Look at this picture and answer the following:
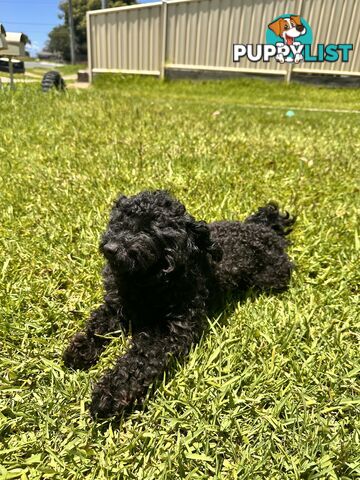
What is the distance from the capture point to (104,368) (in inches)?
96.7

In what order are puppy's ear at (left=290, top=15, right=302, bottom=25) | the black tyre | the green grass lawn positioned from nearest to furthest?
1. the green grass lawn
2. the black tyre
3. puppy's ear at (left=290, top=15, right=302, bottom=25)

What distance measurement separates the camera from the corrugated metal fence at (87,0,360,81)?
14125 millimetres

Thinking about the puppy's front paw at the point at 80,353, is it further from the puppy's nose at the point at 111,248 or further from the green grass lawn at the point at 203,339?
the puppy's nose at the point at 111,248

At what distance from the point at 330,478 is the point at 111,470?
1060 millimetres

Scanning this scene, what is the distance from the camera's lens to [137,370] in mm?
2242

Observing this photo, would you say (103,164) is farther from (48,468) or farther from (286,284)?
(48,468)

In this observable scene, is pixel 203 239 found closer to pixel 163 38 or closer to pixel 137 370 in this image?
pixel 137 370

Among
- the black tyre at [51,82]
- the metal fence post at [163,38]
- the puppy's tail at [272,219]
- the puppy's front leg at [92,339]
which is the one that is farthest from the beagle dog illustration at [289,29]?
the puppy's front leg at [92,339]

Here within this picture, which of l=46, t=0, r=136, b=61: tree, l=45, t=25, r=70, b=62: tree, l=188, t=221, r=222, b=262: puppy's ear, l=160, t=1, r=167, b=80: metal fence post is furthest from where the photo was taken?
l=45, t=25, r=70, b=62: tree

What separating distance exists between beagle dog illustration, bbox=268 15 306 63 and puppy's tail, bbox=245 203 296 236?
13368 mm

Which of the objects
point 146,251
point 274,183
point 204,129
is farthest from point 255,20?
point 146,251

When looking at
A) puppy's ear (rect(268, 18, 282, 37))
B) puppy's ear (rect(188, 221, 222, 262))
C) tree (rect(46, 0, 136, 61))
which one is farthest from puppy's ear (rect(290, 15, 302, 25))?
tree (rect(46, 0, 136, 61))

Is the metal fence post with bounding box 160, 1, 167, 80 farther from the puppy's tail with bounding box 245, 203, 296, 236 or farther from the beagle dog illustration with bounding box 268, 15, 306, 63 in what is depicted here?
the puppy's tail with bounding box 245, 203, 296, 236

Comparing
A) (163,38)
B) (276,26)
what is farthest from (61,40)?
(276,26)
